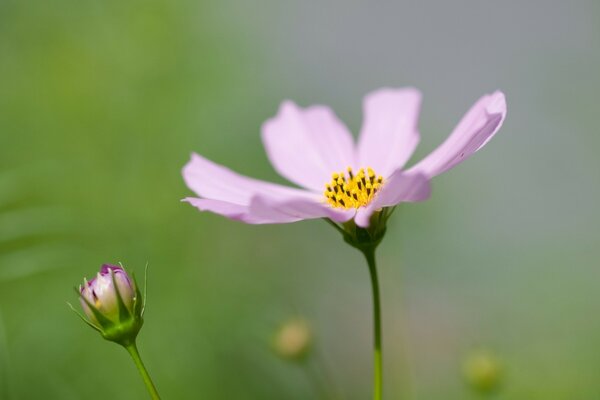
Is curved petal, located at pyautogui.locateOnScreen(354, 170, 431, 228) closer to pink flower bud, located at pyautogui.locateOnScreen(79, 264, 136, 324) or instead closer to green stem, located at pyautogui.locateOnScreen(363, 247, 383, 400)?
green stem, located at pyautogui.locateOnScreen(363, 247, 383, 400)

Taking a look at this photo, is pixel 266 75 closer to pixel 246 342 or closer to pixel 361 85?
pixel 361 85

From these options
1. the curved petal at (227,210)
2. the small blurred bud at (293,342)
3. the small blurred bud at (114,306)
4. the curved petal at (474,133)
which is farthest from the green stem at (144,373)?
the small blurred bud at (293,342)

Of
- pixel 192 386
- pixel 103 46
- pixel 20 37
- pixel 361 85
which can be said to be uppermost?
pixel 20 37

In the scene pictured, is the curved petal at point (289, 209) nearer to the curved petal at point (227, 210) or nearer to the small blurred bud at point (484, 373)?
the curved petal at point (227, 210)

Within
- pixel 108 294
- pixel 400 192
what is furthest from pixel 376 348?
pixel 108 294

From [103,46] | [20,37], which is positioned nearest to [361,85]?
[103,46]
